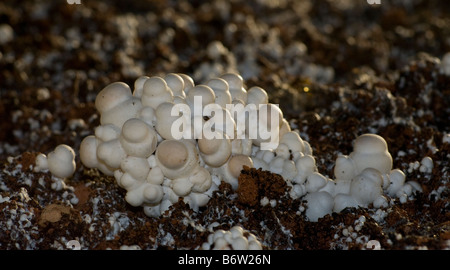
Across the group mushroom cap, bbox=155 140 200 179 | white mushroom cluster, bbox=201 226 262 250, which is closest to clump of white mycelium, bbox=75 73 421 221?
mushroom cap, bbox=155 140 200 179

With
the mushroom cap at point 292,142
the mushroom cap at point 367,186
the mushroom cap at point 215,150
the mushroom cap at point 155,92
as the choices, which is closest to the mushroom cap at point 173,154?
the mushroom cap at point 215,150

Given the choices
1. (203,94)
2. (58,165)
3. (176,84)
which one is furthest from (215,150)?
(58,165)

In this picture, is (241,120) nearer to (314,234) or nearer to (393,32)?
(314,234)

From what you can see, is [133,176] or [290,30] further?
[290,30]

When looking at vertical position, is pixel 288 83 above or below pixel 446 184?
above

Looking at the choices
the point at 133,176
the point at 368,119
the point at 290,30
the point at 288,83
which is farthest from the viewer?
the point at 290,30

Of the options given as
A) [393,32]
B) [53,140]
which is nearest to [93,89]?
[53,140]
